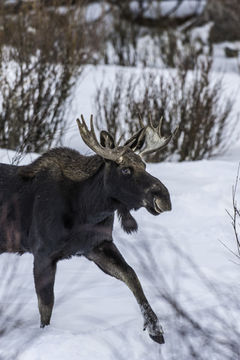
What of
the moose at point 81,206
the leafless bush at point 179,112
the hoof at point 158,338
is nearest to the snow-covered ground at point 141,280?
the hoof at point 158,338

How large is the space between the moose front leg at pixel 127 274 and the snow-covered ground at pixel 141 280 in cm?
7

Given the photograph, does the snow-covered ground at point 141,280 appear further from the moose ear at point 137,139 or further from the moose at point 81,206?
the moose ear at point 137,139

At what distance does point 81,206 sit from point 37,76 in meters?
4.37

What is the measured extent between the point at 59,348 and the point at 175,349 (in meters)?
0.56

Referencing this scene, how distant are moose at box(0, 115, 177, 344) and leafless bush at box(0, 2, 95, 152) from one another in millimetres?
3193

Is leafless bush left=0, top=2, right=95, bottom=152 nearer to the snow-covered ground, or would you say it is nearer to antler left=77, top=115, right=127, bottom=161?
the snow-covered ground

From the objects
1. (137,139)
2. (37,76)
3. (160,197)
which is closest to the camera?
(160,197)

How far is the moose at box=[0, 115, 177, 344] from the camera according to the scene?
337 cm

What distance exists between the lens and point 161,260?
4688 mm

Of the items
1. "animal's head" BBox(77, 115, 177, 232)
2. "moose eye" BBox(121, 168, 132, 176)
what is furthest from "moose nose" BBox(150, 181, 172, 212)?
"moose eye" BBox(121, 168, 132, 176)

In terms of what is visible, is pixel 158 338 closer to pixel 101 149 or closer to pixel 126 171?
pixel 126 171

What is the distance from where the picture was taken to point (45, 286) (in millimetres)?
3561

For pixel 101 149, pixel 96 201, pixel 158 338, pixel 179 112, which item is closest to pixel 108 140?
pixel 101 149

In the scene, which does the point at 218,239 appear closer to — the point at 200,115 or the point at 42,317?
the point at 42,317
